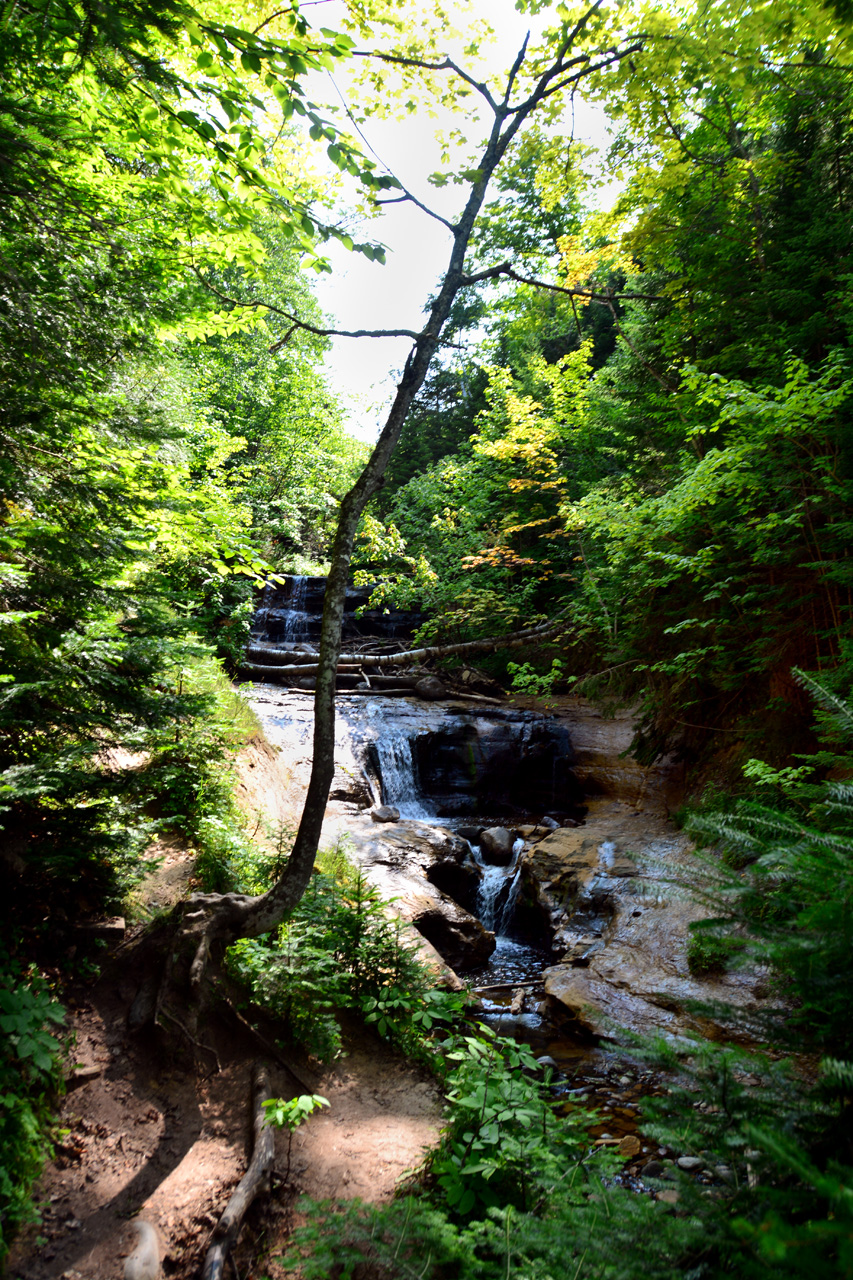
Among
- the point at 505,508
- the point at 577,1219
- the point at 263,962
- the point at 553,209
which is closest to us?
the point at 577,1219

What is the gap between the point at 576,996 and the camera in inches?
229

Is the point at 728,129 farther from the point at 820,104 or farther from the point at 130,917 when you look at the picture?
the point at 130,917

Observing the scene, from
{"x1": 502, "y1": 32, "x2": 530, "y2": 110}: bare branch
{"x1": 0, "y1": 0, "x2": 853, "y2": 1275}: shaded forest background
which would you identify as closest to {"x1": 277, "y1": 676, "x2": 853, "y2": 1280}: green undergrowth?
{"x1": 0, "y1": 0, "x2": 853, "y2": 1275}: shaded forest background

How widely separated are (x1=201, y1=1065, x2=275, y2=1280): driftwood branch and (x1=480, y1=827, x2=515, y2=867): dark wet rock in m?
6.39

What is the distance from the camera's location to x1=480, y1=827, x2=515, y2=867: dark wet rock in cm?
957

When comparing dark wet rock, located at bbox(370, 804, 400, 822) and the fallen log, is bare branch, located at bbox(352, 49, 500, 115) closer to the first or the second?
dark wet rock, located at bbox(370, 804, 400, 822)

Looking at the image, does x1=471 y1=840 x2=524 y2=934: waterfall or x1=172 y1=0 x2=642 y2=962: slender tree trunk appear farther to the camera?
x1=471 y1=840 x2=524 y2=934: waterfall

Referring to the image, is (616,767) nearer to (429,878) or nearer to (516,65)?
(429,878)

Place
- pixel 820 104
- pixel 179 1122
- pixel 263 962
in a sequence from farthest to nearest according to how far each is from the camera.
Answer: pixel 820 104, pixel 263 962, pixel 179 1122

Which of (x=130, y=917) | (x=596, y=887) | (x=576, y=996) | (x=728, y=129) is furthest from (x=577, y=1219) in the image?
(x=728, y=129)

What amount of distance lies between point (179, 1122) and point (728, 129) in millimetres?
12502

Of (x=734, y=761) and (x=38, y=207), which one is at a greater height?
(x=38, y=207)

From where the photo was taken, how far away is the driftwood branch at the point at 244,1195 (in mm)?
2641

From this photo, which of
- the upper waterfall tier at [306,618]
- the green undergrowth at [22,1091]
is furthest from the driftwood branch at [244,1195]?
the upper waterfall tier at [306,618]
